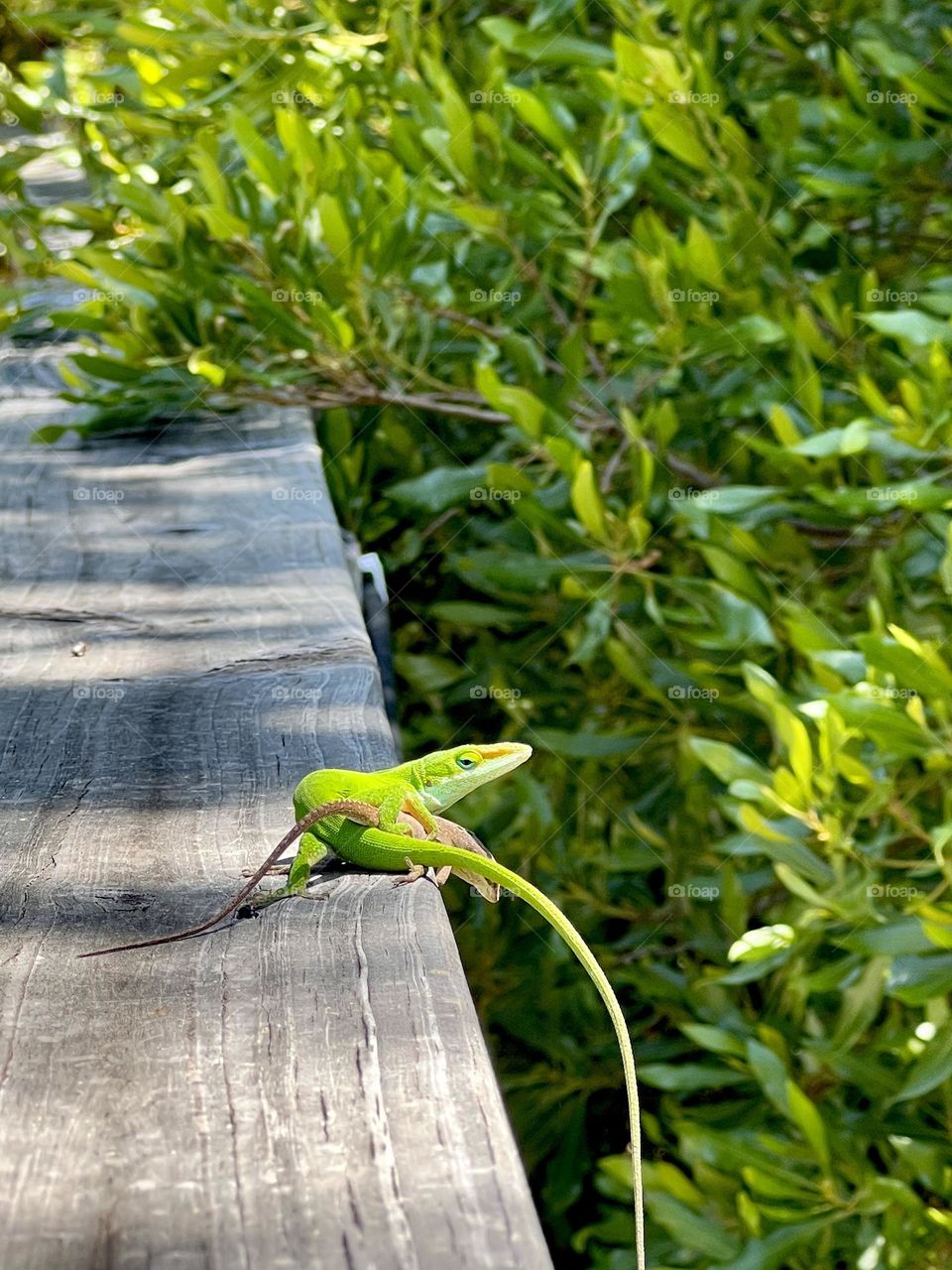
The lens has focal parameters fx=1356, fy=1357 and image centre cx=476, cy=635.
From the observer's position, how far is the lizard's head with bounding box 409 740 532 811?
1.42 metres

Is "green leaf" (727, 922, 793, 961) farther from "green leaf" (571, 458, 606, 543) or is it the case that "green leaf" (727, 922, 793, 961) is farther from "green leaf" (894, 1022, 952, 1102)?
"green leaf" (571, 458, 606, 543)

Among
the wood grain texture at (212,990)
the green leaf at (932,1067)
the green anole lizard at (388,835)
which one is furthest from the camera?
the green leaf at (932,1067)

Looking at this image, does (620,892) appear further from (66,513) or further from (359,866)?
(359,866)

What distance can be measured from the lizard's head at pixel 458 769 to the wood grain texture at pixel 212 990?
0.32ft

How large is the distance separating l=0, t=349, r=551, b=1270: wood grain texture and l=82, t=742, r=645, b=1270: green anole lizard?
0.03 m

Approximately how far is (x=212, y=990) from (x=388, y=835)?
330mm

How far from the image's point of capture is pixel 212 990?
978 mm

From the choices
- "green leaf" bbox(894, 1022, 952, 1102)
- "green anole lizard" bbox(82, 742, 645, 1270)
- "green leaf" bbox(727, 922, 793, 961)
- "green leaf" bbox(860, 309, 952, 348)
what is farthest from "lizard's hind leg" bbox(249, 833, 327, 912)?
"green leaf" bbox(860, 309, 952, 348)

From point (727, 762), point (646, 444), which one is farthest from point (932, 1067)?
point (646, 444)

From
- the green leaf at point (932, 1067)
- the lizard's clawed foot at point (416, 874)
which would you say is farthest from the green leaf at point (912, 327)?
the lizard's clawed foot at point (416, 874)

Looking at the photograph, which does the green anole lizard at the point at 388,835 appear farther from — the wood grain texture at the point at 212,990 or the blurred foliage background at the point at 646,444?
the blurred foliage background at the point at 646,444

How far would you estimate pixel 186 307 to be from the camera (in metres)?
3.10

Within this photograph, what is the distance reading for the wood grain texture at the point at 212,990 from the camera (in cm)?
73

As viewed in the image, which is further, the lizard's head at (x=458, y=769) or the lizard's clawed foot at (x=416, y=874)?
the lizard's head at (x=458, y=769)
